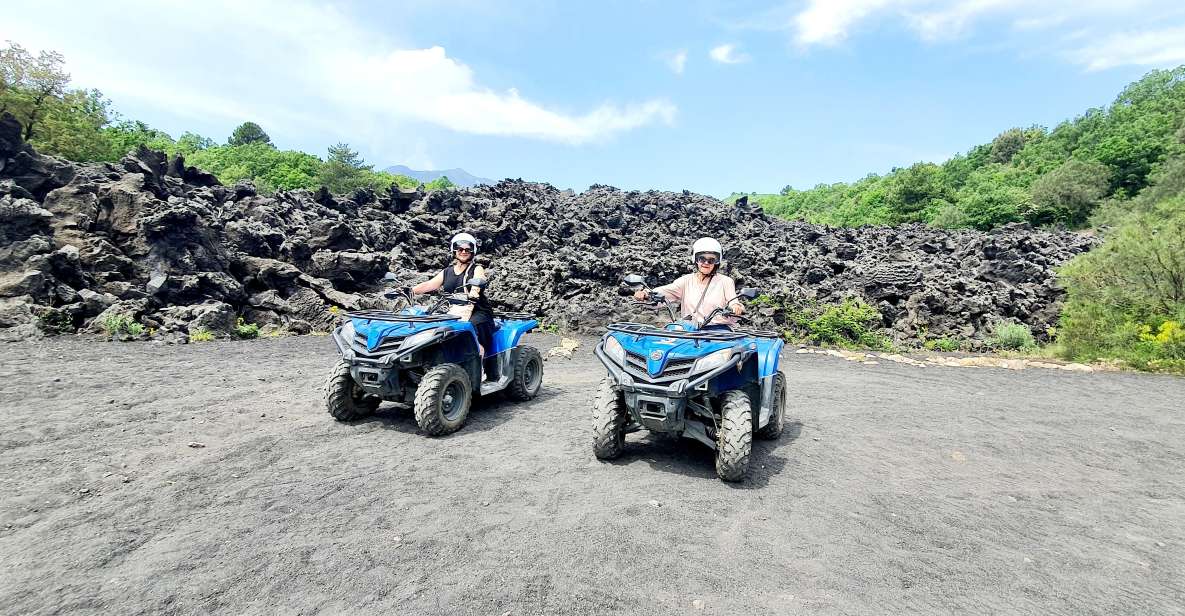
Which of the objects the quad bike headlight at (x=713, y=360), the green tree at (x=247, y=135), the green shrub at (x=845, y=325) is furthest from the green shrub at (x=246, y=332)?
the green tree at (x=247, y=135)

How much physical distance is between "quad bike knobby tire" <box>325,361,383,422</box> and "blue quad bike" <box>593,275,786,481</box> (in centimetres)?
289

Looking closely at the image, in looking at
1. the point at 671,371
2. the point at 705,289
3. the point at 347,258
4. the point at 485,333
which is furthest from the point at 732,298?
the point at 347,258

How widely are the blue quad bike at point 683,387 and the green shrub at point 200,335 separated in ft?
37.7

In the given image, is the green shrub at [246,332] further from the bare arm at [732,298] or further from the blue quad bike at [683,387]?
the bare arm at [732,298]

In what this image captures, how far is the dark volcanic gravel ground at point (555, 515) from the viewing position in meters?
2.98

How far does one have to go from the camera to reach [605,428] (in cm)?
485

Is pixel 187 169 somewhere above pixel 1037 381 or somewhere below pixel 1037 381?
above

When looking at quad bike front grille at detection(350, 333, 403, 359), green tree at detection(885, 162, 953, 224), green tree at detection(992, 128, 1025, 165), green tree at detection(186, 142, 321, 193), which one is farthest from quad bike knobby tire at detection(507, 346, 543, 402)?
green tree at detection(992, 128, 1025, 165)

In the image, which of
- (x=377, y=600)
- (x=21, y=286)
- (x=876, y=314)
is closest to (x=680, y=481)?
(x=377, y=600)

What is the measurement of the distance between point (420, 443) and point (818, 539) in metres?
3.70

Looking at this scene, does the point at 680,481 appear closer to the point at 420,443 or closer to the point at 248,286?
the point at 420,443

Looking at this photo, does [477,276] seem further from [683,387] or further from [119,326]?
[119,326]

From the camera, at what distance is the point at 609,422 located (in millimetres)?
4840

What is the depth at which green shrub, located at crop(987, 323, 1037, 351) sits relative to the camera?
1509 cm
